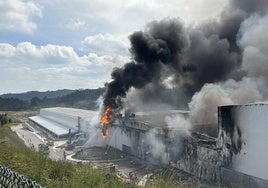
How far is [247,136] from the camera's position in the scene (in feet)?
104

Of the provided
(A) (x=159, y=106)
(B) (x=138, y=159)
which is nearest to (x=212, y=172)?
(B) (x=138, y=159)

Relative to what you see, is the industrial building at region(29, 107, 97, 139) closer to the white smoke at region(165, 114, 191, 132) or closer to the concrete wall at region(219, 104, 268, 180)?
the white smoke at region(165, 114, 191, 132)

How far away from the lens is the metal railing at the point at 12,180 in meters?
5.87

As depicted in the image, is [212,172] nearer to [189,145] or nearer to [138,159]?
[189,145]

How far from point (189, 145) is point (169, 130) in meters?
5.29

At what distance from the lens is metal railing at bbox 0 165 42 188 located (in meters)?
5.87

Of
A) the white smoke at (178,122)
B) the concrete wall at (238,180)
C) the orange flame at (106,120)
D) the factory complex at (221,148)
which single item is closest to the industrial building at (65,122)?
the orange flame at (106,120)

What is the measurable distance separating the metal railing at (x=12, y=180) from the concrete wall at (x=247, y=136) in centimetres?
2633

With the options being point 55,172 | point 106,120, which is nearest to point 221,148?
point 55,172

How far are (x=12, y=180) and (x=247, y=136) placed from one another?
2799 centimetres

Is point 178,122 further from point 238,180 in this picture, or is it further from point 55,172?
point 55,172

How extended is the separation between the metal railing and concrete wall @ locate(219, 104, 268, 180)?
2633 cm

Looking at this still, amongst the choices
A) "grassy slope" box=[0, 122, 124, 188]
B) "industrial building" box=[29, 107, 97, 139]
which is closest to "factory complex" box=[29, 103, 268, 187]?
"grassy slope" box=[0, 122, 124, 188]

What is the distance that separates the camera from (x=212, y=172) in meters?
35.5
